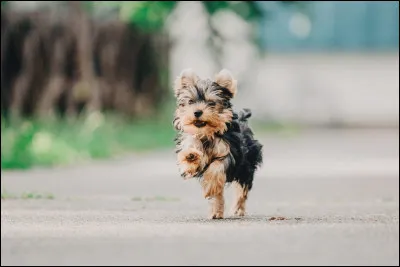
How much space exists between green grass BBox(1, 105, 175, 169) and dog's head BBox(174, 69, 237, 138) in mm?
8119

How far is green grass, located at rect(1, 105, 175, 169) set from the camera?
765 inches

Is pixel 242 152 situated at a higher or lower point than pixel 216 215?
higher

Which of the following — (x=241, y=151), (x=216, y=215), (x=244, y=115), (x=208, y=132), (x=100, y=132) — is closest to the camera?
(x=208, y=132)

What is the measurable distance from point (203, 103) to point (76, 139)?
39.0ft

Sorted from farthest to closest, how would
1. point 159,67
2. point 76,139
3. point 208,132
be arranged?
point 159,67, point 76,139, point 208,132

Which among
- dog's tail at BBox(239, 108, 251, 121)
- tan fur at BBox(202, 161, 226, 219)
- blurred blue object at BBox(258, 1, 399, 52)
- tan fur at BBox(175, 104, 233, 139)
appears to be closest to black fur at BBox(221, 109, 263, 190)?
dog's tail at BBox(239, 108, 251, 121)

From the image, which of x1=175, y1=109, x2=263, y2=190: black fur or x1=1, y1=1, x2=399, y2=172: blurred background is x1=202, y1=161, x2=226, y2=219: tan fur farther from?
x1=1, y1=1, x2=399, y2=172: blurred background

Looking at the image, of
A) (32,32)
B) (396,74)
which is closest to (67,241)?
(32,32)

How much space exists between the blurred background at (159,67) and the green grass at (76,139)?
3 cm

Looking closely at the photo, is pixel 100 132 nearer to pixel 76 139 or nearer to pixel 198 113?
pixel 76 139

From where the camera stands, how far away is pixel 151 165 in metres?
20.5

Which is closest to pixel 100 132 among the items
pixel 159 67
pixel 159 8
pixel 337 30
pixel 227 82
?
pixel 159 8

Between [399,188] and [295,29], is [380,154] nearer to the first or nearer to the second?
[399,188]

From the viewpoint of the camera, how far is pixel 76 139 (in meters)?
22.4
